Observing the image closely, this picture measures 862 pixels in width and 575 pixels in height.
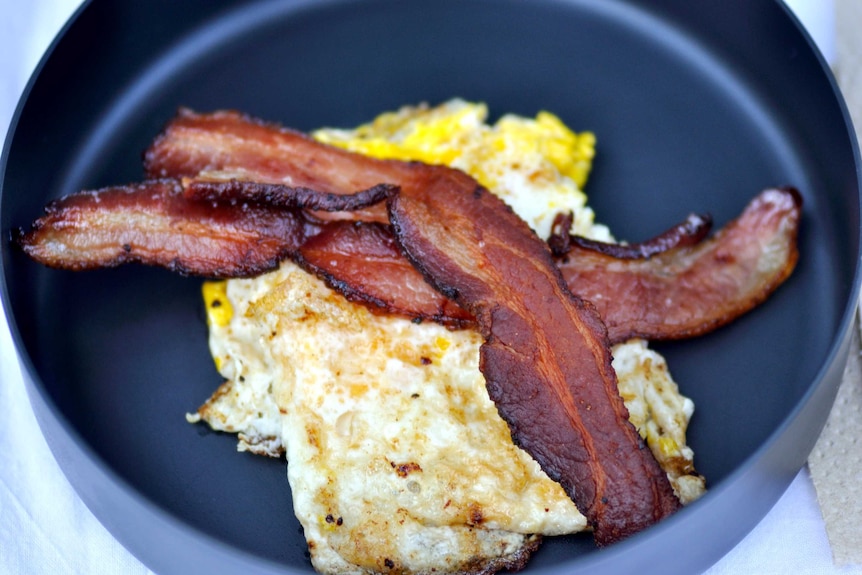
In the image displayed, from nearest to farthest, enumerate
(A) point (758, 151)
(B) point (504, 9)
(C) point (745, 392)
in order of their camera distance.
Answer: (C) point (745, 392) < (A) point (758, 151) < (B) point (504, 9)

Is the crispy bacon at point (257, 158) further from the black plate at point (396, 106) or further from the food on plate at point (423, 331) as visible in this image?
the black plate at point (396, 106)

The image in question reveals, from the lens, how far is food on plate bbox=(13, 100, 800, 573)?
2.69 m

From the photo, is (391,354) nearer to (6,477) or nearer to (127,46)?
(6,477)

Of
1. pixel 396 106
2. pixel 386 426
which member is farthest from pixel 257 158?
pixel 386 426

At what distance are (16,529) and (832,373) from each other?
242cm

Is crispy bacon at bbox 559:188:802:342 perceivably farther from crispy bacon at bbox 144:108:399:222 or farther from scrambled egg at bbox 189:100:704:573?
crispy bacon at bbox 144:108:399:222

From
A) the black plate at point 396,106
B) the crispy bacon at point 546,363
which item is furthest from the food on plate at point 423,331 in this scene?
the black plate at point 396,106

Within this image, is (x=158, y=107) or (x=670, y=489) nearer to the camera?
(x=670, y=489)

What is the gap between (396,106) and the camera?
3814mm

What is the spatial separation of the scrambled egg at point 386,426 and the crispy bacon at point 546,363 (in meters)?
0.19

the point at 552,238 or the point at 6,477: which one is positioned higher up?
the point at 552,238

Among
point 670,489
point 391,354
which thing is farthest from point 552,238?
point 670,489

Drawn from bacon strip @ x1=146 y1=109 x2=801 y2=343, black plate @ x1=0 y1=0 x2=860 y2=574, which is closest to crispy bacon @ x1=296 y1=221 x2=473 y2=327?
bacon strip @ x1=146 y1=109 x2=801 y2=343

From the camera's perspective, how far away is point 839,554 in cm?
289
